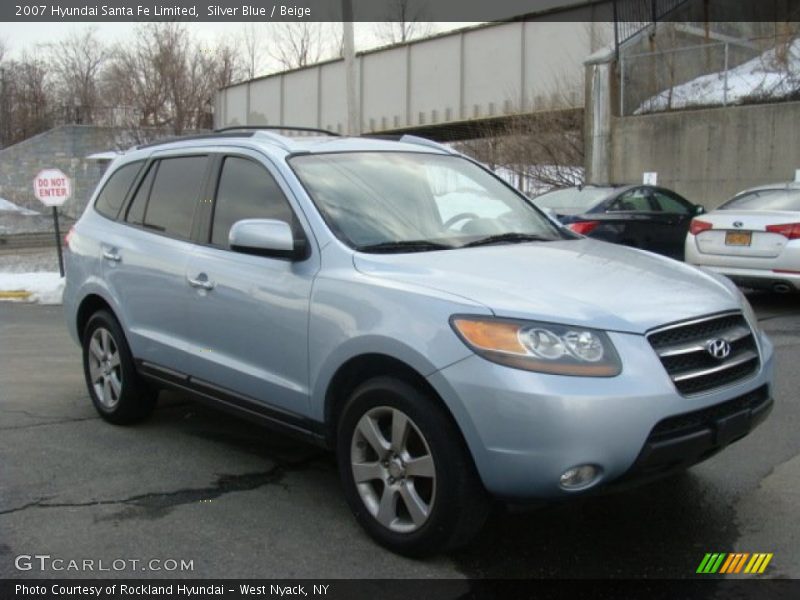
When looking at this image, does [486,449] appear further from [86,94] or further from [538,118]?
[86,94]

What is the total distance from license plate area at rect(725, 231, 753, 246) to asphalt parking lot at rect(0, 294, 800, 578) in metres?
4.03

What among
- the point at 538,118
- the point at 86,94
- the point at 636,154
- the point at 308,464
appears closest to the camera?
the point at 308,464

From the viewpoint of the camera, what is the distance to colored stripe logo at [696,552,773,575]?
3.31m

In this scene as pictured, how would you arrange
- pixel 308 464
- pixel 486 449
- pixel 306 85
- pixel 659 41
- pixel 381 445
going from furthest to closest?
pixel 306 85 → pixel 659 41 → pixel 308 464 → pixel 381 445 → pixel 486 449

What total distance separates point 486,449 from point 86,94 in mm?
57463

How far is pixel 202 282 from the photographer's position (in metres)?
4.45

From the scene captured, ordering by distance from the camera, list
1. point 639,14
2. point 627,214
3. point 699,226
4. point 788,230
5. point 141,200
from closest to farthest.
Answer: point 141,200, point 788,230, point 699,226, point 627,214, point 639,14

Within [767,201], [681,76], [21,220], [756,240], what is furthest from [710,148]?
[21,220]

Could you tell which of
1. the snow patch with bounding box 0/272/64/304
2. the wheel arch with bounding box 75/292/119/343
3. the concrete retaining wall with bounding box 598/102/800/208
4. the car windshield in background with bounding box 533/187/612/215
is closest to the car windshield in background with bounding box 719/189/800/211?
the car windshield in background with bounding box 533/187/612/215

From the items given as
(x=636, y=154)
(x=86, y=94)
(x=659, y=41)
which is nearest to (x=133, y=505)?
(x=636, y=154)

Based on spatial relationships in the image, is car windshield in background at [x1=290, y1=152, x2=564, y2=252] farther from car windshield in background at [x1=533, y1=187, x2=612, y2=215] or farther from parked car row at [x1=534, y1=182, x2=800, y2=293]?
car windshield in background at [x1=533, y1=187, x2=612, y2=215]

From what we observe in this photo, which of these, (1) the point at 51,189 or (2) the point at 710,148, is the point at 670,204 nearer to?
(2) the point at 710,148

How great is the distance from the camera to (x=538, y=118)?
2286 centimetres

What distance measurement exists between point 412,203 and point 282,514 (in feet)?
5.58
